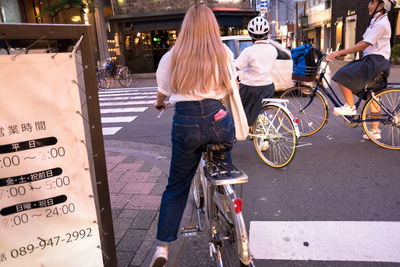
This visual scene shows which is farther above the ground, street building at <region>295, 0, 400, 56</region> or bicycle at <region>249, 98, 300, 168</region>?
street building at <region>295, 0, 400, 56</region>

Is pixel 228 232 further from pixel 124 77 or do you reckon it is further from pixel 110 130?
pixel 124 77

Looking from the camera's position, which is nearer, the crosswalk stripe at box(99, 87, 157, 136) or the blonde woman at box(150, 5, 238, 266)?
the blonde woman at box(150, 5, 238, 266)

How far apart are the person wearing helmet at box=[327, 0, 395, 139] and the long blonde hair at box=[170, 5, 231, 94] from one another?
3.27 m

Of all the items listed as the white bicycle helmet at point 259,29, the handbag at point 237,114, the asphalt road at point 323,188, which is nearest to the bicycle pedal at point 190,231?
the asphalt road at point 323,188

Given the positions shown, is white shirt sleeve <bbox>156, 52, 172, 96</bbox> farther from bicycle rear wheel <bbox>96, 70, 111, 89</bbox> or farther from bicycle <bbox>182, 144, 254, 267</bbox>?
bicycle rear wheel <bbox>96, 70, 111, 89</bbox>

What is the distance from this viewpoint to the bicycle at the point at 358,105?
505cm

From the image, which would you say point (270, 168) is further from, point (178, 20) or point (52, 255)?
point (178, 20)

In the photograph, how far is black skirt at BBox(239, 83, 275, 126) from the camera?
4.46 m

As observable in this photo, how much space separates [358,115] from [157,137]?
375cm

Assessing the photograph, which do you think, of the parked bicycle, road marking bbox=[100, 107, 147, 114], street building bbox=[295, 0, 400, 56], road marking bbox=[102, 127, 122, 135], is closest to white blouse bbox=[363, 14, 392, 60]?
road marking bbox=[102, 127, 122, 135]

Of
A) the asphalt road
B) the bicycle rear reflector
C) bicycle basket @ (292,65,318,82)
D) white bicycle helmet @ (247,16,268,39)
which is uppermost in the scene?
white bicycle helmet @ (247,16,268,39)

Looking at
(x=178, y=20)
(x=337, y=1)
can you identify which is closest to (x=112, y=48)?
(x=178, y=20)

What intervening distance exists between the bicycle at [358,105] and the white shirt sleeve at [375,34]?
1.87 feet

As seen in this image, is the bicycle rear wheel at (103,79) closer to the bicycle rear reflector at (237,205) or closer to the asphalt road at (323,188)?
the asphalt road at (323,188)
